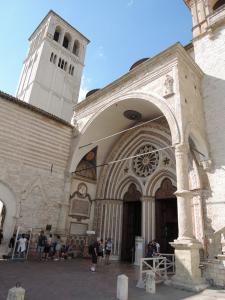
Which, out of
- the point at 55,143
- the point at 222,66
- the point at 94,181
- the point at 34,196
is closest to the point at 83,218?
the point at 94,181

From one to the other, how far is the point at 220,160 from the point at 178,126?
232cm

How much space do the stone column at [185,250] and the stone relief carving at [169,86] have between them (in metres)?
3.01

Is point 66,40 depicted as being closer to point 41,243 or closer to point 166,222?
point 166,222

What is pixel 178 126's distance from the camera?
8094 mm

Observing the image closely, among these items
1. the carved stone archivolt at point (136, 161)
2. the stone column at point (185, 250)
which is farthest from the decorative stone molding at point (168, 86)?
the stone column at point (185, 250)

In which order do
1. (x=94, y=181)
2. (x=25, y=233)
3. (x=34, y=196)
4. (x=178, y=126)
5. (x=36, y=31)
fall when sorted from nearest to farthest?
(x=178, y=126), (x=25, y=233), (x=34, y=196), (x=94, y=181), (x=36, y=31)

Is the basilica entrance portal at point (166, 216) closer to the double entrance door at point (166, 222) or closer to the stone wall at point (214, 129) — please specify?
the double entrance door at point (166, 222)

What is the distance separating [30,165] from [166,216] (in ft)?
22.8

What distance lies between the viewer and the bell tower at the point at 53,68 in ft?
78.6

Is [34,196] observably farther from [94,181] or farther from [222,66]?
[222,66]

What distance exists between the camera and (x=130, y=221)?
1275cm

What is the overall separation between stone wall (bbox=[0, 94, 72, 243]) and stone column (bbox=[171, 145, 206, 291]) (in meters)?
6.51

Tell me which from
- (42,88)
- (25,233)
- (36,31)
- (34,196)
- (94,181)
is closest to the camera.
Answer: (25,233)

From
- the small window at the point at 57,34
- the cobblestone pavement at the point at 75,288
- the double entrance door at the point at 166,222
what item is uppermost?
the small window at the point at 57,34
